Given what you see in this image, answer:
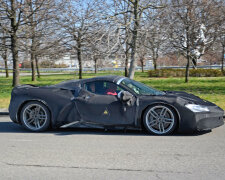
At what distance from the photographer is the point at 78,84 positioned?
7.00 m

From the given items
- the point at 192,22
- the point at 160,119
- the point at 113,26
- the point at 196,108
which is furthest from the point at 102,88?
the point at 192,22

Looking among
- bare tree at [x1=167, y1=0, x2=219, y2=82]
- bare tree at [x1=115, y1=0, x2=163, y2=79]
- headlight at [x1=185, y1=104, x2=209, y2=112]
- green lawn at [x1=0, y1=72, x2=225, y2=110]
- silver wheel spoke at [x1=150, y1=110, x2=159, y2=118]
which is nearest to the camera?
headlight at [x1=185, y1=104, x2=209, y2=112]

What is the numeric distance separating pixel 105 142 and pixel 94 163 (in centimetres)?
134

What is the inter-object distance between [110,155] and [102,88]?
216 cm

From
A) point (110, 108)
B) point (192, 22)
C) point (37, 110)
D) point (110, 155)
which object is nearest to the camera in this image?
point (110, 155)

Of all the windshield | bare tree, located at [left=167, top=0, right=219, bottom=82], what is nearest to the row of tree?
bare tree, located at [left=167, top=0, right=219, bottom=82]

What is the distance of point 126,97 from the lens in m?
6.35

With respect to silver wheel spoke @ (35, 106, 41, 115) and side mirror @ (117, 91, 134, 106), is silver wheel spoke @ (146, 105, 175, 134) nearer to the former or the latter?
side mirror @ (117, 91, 134, 106)

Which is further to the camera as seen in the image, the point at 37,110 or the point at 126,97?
the point at 37,110

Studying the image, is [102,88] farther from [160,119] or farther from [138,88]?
[160,119]

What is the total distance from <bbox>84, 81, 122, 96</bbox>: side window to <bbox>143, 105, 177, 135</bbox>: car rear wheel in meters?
0.88

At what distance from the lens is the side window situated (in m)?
6.74

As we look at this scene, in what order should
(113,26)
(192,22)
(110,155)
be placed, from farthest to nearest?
(192,22) → (113,26) → (110,155)

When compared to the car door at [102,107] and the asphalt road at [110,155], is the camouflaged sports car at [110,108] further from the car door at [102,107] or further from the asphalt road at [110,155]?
the asphalt road at [110,155]
